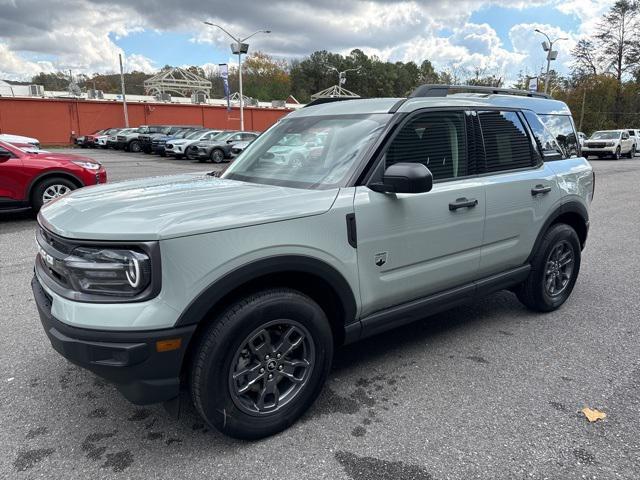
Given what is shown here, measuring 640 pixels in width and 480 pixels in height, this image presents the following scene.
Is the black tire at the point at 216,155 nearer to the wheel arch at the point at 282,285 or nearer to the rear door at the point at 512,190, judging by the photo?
the rear door at the point at 512,190

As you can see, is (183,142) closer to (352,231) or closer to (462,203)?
(462,203)

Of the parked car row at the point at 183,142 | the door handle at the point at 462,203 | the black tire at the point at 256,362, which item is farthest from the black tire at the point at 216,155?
the black tire at the point at 256,362

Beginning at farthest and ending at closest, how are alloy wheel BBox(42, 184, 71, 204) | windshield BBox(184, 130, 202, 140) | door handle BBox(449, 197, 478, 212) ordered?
1. windshield BBox(184, 130, 202, 140)
2. alloy wheel BBox(42, 184, 71, 204)
3. door handle BBox(449, 197, 478, 212)

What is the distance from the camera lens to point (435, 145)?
3.32 m

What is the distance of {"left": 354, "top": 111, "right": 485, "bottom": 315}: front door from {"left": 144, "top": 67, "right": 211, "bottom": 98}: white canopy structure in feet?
203

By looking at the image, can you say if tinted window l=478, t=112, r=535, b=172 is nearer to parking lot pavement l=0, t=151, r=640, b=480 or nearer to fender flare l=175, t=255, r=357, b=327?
parking lot pavement l=0, t=151, r=640, b=480

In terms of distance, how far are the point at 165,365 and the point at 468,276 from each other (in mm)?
2265

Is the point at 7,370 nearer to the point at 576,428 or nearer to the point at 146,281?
the point at 146,281

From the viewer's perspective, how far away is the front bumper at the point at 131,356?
2133 millimetres

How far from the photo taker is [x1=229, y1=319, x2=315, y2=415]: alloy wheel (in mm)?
2492

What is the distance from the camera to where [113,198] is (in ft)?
8.91

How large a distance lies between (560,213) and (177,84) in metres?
64.7

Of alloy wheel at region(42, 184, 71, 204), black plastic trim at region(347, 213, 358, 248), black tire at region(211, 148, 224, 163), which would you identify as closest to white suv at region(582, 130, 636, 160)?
black tire at region(211, 148, 224, 163)

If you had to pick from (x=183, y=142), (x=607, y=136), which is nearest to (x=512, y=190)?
(x=183, y=142)
